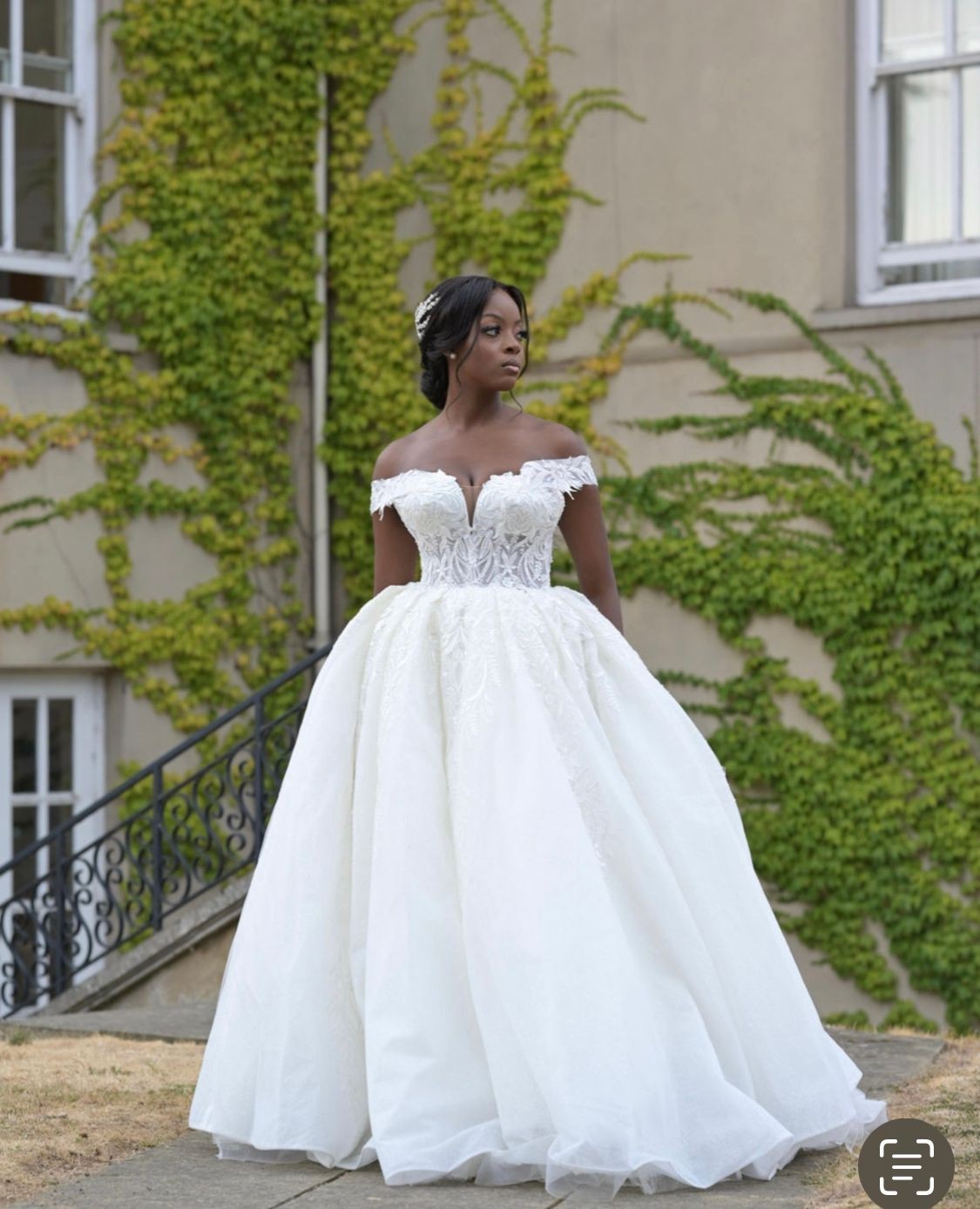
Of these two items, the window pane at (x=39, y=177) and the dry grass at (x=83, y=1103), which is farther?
the window pane at (x=39, y=177)

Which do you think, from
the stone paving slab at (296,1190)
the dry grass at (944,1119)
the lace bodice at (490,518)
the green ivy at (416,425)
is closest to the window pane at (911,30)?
the green ivy at (416,425)

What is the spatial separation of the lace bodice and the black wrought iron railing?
3.85 metres

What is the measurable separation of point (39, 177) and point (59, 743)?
287 cm

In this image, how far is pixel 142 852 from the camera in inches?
332

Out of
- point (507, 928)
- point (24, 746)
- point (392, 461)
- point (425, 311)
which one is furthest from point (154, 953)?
point (507, 928)

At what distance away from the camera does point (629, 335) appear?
9000 millimetres

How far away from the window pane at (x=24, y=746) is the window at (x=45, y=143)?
2.04 m

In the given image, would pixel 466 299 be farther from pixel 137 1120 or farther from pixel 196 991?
pixel 196 991

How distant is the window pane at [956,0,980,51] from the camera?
850 centimetres

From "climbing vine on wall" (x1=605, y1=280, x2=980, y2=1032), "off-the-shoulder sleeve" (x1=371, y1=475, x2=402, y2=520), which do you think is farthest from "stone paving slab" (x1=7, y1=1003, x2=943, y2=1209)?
"climbing vine on wall" (x1=605, y1=280, x2=980, y2=1032)

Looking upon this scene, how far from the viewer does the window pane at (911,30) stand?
855 cm

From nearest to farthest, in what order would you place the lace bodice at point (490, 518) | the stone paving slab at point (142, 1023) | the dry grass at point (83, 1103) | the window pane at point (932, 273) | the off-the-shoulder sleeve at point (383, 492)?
1. the dry grass at point (83, 1103)
2. the lace bodice at point (490, 518)
3. the off-the-shoulder sleeve at point (383, 492)
4. the stone paving slab at point (142, 1023)
5. the window pane at point (932, 273)

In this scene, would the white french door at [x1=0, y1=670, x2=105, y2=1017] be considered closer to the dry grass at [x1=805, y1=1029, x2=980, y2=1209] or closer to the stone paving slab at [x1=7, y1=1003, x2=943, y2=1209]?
the dry grass at [x1=805, y1=1029, x2=980, y2=1209]

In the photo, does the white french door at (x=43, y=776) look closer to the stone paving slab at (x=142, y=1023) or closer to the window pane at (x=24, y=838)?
the window pane at (x=24, y=838)
